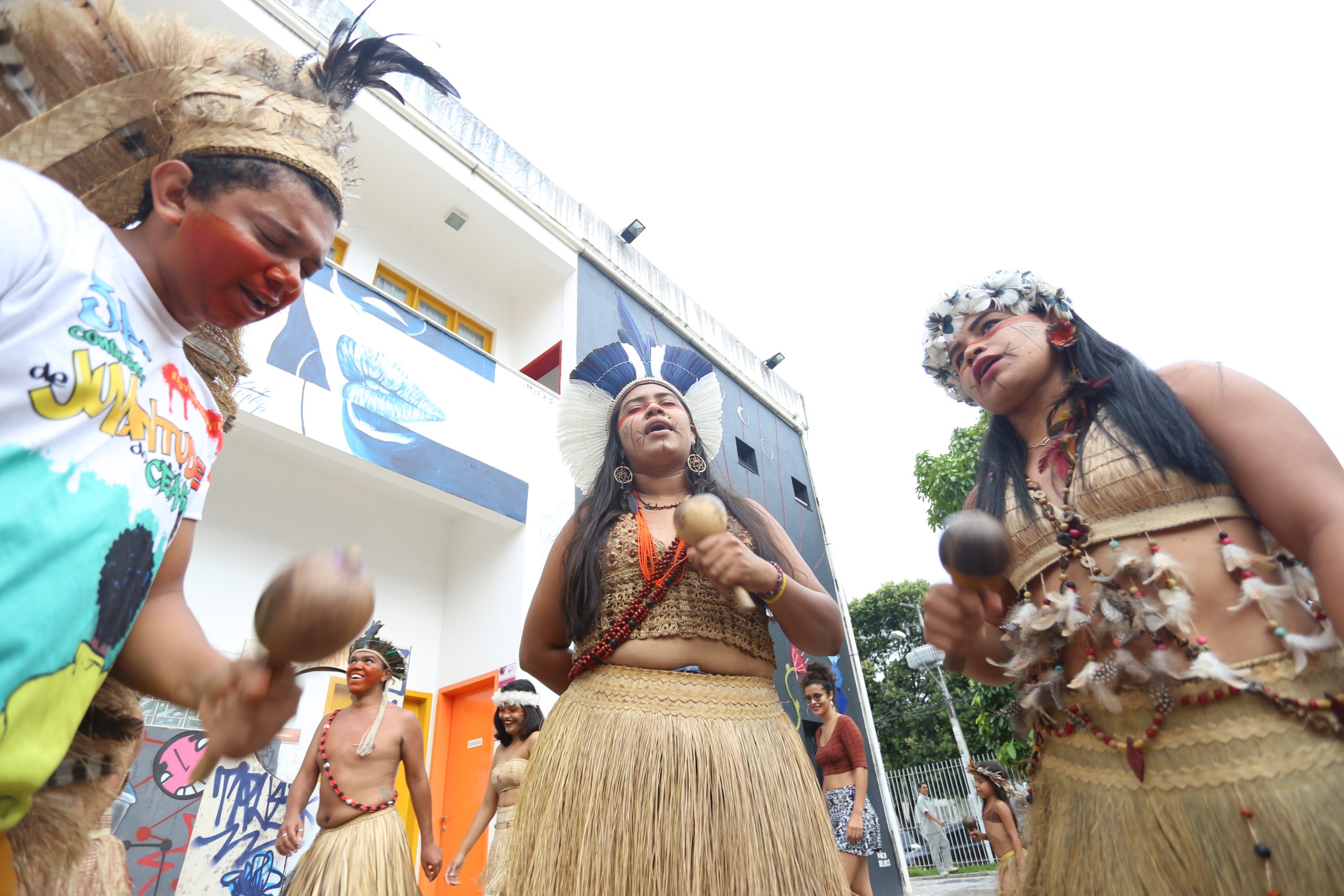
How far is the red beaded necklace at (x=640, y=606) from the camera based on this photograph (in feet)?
6.20

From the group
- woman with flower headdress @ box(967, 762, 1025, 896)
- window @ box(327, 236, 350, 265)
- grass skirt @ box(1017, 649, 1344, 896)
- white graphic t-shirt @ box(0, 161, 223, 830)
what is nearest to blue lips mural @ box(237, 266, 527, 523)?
window @ box(327, 236, 350, 265)

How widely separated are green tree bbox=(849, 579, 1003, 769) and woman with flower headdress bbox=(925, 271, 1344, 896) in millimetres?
23529

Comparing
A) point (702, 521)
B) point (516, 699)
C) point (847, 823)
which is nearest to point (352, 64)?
point (702, 521)

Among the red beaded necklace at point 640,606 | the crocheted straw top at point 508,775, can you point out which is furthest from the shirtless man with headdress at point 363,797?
the red beaded necklace at point 640,606

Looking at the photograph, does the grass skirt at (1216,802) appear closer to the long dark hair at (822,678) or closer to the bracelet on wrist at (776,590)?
the bracelet on wrist at (776,590)

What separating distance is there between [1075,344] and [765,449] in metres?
12.7

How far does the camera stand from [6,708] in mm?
826

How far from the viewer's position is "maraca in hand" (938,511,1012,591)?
136cm

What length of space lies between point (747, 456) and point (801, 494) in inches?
103

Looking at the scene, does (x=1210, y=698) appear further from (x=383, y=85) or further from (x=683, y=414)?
(x=383, y=85)

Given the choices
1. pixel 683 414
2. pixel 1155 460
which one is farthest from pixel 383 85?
pixel 1155 460

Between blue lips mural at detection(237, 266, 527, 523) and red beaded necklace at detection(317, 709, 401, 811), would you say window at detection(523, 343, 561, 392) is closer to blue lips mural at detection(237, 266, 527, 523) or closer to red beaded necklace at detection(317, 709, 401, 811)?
blue lips mural at detection(237, 266, 527, 523)

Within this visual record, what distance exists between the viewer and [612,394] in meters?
2.65

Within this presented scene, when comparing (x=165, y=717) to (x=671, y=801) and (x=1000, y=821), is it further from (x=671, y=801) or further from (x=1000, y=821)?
(x=1000, y=821)
